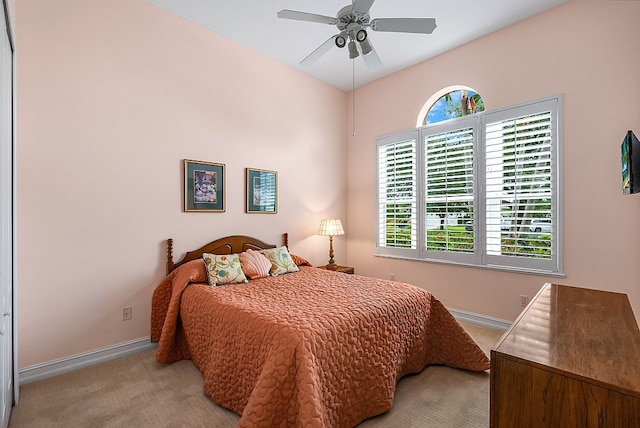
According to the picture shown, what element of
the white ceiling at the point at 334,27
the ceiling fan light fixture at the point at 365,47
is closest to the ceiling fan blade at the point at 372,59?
the ceiling fan light fixture at the point at 365,47

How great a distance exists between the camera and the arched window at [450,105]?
3.66 m

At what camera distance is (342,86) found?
4668 mm

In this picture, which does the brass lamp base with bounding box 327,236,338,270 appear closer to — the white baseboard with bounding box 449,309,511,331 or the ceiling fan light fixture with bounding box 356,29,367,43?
the white baseboard with bounding box 449,309,511,331

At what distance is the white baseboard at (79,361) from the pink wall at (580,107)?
3373 millimetres

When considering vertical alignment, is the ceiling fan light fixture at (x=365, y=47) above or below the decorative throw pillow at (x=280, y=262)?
above

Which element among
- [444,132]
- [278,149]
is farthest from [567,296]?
[278,149]

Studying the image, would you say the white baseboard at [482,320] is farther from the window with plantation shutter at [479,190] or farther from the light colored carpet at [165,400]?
the light colored carpet at [165,400]

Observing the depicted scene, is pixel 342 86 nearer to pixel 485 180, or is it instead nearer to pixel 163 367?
pixel 485 180

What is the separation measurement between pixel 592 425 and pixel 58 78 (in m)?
3.71

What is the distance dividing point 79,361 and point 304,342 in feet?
7.05

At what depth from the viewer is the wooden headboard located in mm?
2991

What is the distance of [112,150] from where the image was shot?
8.75ft

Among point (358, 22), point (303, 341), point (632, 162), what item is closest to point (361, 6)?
point (358, 22)

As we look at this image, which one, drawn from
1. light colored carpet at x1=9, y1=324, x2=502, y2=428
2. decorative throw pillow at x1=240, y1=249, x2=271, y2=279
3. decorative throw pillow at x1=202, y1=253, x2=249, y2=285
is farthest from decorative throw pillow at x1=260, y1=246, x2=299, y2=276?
light colored carpet at x1=9, y1=324, x2=502, y2=428
